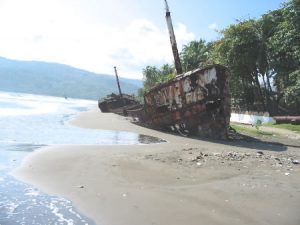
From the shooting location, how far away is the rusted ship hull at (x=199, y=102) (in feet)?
55.1

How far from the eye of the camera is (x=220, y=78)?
55.1 ft

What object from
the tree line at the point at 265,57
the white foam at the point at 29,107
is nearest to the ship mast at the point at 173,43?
the tree line at the point at 265,57

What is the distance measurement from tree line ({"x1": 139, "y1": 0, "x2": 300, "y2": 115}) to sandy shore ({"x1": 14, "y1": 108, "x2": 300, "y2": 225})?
1814 centimetres

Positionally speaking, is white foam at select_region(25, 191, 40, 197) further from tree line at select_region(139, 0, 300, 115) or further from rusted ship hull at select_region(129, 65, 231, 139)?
tree line at select_region(139, 0, 300, 115)

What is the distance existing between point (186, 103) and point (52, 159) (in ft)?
29.3

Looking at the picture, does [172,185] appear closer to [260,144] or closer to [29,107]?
[260,144]

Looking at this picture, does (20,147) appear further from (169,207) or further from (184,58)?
(184,58)

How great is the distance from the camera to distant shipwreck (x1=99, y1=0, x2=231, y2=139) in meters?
16.8

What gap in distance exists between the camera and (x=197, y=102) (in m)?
17.4

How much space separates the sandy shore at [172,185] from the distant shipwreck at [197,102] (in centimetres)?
631

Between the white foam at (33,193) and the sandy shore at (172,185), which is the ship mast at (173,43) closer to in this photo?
the sandy shore at (172,185)

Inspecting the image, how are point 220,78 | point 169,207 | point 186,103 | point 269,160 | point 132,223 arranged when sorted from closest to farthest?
point 132,223
point 169,207
point 269,160
point 220,78
point 186,103

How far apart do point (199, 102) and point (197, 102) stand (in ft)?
0.40

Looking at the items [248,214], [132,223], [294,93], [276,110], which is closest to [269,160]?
[248,214]
